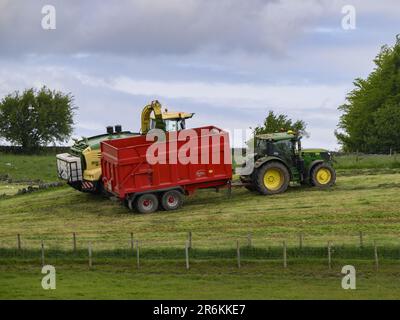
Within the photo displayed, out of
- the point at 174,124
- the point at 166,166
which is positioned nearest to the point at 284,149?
the point at 174,124

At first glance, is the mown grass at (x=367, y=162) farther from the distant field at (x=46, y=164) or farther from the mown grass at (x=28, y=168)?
the mown grass at (x=28, y=168)

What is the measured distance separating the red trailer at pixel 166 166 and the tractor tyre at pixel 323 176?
364 centimetres

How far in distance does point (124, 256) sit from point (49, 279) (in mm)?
3453

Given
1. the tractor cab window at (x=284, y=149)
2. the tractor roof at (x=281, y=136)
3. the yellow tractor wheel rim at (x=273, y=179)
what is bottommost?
the yellow tractor wheel rim at (x=273, y=179)

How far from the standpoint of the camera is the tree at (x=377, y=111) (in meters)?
72.1

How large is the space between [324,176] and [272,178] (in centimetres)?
225

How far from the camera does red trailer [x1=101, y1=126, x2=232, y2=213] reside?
38.8 m

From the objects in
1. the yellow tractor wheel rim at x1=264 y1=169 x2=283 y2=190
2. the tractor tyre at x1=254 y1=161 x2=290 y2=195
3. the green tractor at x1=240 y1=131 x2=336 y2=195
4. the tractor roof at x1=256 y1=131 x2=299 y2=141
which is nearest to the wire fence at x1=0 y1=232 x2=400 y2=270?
the tractor tyre at x1=254 y1=161 x2=290 y2=195

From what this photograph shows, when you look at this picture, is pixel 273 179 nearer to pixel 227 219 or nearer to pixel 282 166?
pixel 282 166

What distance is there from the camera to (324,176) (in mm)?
41938

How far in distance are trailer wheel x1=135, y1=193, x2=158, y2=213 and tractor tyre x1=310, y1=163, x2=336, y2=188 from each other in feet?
21.4

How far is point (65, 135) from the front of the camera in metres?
90.1

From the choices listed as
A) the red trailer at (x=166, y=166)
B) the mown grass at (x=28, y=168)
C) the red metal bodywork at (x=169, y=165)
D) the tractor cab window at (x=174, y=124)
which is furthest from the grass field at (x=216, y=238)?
the mown grass at (x=28, y=168)
